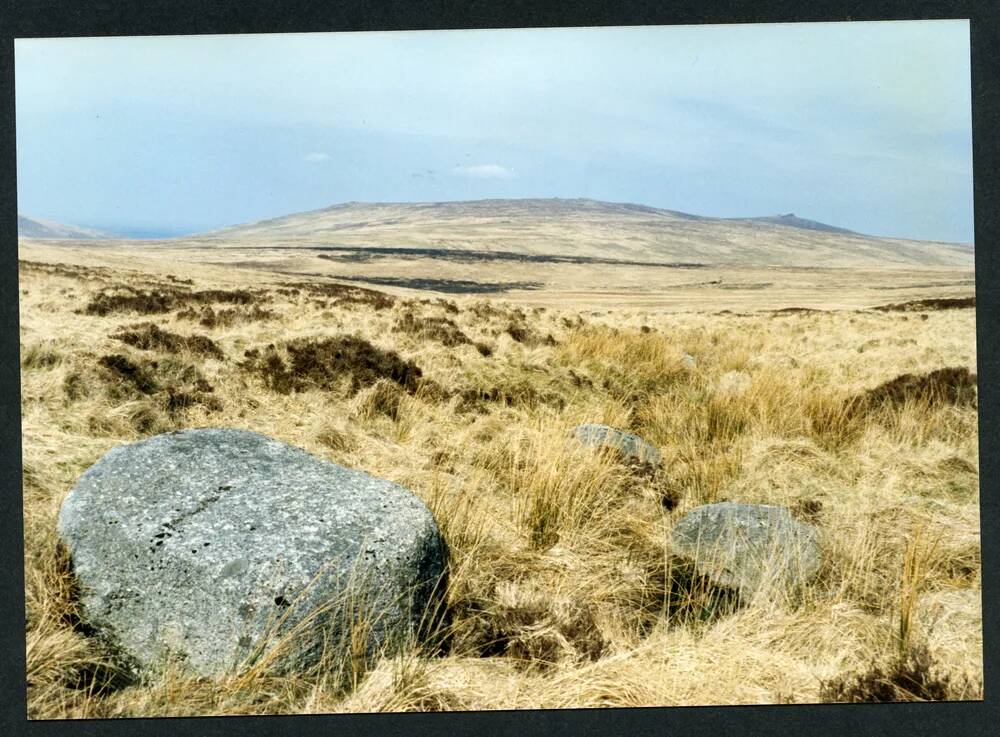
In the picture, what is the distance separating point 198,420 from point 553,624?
4.04 metres

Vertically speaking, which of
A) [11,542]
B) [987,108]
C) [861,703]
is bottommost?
[861,703]

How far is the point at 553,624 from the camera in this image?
3.95 meters

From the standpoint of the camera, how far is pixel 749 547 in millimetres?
4312

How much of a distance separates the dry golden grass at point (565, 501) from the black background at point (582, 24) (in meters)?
0.13

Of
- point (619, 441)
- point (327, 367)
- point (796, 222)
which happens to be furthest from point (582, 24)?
point (796, 222)

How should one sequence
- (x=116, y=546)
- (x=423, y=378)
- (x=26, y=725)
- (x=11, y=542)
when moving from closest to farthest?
(x=116, y=546) < (x=26, y=725) < (x=11, y=542) < (x=423, y=378)

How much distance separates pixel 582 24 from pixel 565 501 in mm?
2730

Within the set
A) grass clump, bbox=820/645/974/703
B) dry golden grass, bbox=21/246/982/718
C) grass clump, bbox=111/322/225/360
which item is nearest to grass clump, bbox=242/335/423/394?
dry golden grass, bbox=21/246/982/718

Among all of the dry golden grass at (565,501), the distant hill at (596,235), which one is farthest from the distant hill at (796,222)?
the dry golden grass at (565,501)

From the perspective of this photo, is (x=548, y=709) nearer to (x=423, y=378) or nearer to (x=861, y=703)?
(x=861, y=703)

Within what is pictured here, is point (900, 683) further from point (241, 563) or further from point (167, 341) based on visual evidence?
point (167, 341)

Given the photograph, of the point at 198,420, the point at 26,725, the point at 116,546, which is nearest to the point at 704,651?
the point at 116,546

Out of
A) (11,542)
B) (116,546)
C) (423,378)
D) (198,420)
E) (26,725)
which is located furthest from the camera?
(423,378)

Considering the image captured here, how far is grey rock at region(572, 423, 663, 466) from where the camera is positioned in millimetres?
5688
